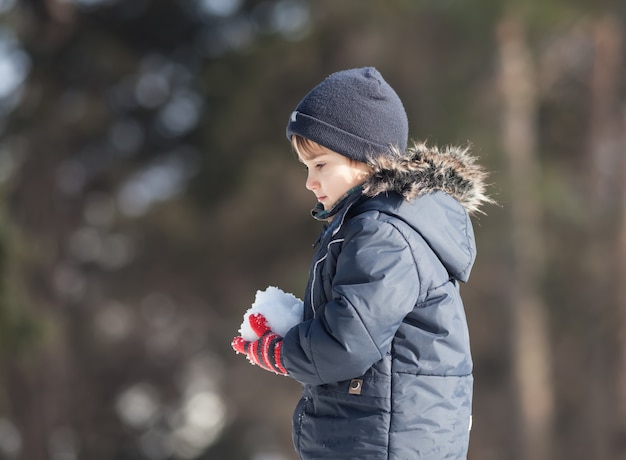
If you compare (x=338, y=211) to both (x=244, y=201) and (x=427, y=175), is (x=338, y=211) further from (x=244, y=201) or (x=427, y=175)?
(x=244, y=201)

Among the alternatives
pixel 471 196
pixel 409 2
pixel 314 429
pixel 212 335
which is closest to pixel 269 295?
pixel 314 429

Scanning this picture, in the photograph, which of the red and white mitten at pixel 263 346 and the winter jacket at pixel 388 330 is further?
the red and white mitten at pixel 263 346

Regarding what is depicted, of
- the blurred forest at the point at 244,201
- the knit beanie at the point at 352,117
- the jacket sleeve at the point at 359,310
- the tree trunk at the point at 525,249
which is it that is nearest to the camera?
the jacket sleeve at the point at 359,310

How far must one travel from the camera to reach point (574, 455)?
36.5 ft

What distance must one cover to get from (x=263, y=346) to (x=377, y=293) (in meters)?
0.30

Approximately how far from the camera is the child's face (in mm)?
2051

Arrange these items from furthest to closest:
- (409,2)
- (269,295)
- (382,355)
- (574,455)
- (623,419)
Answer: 1. (574,455)
2. (623,419)
3. (409,2)
4. (269,295)
5. (382,355)

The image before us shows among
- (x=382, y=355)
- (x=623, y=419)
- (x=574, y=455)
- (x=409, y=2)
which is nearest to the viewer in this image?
(x=382, y=355)

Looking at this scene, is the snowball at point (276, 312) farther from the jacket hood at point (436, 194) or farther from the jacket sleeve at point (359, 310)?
the jacket hood at point (436, 194)

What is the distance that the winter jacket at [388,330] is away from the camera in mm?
1806

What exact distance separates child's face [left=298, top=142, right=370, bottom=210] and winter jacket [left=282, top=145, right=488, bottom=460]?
59mm

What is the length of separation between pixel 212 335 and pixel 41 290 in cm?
233

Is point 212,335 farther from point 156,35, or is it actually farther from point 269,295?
point 269,295

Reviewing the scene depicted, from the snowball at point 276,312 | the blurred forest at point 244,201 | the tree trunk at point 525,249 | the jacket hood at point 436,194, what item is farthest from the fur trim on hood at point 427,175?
the tree trunk at point 525,249
